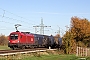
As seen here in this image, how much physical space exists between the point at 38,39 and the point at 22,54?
943 inches

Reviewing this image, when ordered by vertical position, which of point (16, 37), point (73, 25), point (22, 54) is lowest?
point (22, 54)

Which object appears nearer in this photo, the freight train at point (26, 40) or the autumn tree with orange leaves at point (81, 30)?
the freight train at point (26, 40)

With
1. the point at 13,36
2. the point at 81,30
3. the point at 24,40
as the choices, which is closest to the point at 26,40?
the point at 24,40

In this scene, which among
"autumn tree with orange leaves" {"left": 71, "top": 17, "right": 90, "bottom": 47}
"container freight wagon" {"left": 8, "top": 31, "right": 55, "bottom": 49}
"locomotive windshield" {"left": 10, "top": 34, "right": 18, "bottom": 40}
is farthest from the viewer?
"autumn tree with orange leaves" {"left": 71, "top": 17, "right": 90, "bottom": 47}

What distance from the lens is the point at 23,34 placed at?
47.1 metres

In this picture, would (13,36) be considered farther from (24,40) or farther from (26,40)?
(26,40)

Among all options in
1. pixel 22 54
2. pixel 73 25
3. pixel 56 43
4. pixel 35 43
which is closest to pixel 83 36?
pixel 73 25

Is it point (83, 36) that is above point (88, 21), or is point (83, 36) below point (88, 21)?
below

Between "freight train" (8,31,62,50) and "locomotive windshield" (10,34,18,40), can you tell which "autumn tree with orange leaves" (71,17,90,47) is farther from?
"locomotive windshield" (10,34,18,40)

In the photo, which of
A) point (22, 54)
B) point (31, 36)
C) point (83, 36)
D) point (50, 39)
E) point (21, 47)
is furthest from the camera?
point (83, 36)

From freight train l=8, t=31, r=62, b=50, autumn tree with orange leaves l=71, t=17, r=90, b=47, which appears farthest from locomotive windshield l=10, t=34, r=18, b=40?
autumn tree with orange leaves l=71, t=17, r=90, b=47

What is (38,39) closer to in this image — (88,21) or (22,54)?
(22,54)

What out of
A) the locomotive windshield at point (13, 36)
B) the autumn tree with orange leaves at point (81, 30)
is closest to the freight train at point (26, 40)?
the locomotive windshield at point (13, 36)

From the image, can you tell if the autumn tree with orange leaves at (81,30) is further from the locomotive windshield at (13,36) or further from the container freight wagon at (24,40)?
the locomotive windshield at (13,36)
